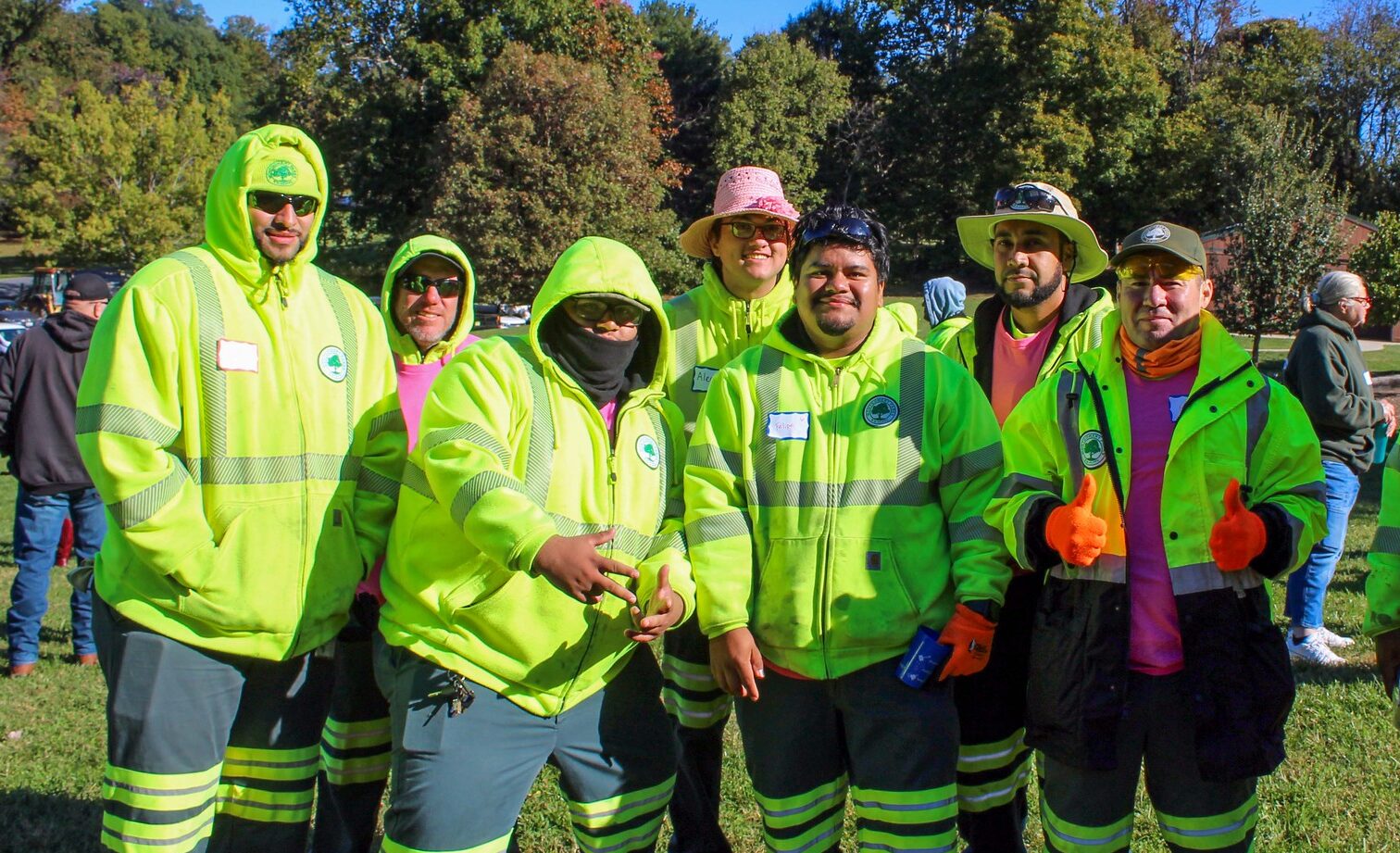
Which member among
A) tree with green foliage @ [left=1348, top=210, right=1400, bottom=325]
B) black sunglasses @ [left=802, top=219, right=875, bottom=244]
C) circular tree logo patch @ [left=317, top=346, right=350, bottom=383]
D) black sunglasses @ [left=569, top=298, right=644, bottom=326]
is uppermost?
tree with green foliage @ [left=1348, top=210, right=1400, bottom=325]

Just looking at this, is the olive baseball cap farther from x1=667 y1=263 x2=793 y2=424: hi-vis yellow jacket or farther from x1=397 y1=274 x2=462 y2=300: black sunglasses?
x1=397 y1=274 x2=462 y2=300: black sunglasses

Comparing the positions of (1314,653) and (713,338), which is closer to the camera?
(713,338)

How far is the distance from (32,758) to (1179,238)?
5444 mm

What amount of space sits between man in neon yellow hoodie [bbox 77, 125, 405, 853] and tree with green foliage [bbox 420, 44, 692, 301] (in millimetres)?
20926

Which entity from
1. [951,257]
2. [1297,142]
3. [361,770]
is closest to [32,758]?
[361,770]

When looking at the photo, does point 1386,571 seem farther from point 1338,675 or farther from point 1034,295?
point 1338,675

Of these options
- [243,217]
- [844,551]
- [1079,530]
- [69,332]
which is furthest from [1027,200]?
[69,332]

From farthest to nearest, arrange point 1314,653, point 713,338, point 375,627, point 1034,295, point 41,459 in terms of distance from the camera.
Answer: point 41,459 < point 1314,653 < point 713,338 < point 1034,295 < point 375,627

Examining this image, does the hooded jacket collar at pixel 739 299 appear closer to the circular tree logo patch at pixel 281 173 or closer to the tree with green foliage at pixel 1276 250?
the circular tree logo patch at pixel 281 173

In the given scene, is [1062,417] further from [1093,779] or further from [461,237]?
[461,237]

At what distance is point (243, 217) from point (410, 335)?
956 mm

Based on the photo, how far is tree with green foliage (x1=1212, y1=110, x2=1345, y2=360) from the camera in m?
22.6

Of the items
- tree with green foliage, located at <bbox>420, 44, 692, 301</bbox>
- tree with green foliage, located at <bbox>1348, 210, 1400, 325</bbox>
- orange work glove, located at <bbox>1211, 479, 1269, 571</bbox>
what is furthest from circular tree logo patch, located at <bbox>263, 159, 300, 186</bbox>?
tree with green foliage, located at <bbox>1348, 210, 1400, 325</bbox>

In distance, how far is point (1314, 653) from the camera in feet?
20.3
